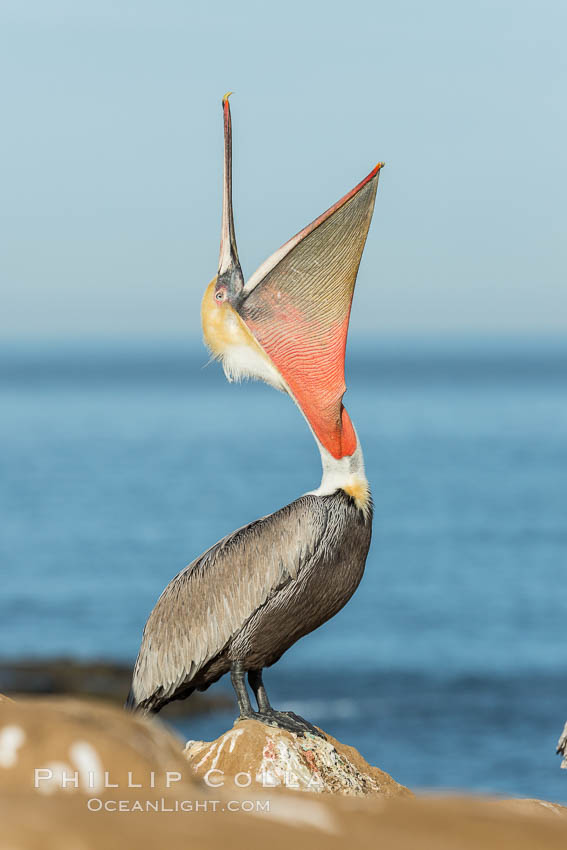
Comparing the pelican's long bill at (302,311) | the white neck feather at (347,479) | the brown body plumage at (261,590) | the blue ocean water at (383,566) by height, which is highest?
the blue ocean water at (383,566)

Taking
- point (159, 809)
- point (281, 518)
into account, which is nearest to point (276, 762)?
point (281, 518)

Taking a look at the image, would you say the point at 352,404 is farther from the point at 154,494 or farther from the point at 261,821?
the point at 261,821

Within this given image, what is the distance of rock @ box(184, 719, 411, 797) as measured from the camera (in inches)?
247

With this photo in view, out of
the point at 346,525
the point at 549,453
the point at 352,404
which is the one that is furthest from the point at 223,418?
the point at 346,525

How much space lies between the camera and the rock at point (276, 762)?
20.6 ft

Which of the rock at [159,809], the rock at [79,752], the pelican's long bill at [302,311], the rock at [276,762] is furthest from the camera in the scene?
the pelican's long bill at [302,311]

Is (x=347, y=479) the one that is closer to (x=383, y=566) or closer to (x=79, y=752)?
(x=79, y=752)

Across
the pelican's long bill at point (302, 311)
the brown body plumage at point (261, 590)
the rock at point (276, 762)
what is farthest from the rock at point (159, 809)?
the pelican's long bill at point (302, 311)

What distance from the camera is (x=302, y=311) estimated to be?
7094 millimetres

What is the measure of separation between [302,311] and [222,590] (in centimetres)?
159

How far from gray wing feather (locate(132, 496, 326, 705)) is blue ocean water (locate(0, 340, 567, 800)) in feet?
4.80

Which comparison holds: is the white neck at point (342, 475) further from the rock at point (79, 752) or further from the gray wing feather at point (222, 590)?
the rock at point (79, 752)

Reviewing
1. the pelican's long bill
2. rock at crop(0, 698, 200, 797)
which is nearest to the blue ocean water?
the pelican's long bill

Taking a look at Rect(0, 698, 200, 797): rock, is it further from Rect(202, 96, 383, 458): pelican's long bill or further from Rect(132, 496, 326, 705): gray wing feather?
Rect(202, 96, 383, 458): pelican's long bill
